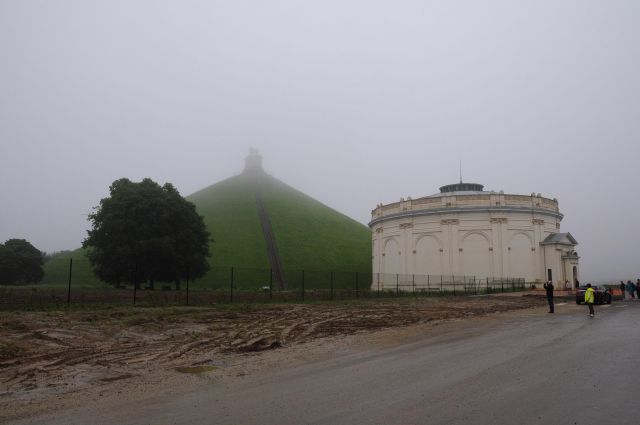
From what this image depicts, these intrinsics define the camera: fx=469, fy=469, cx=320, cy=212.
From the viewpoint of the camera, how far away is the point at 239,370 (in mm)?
10383

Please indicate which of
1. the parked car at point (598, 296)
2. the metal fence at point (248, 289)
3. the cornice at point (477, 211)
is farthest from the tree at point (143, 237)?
the parked car at point (598, 296)

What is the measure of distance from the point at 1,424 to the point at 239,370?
15.2ft

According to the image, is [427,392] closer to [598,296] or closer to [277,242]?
[598,296]

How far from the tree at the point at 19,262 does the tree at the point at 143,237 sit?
1989 centimetres

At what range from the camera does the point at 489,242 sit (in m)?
52.2

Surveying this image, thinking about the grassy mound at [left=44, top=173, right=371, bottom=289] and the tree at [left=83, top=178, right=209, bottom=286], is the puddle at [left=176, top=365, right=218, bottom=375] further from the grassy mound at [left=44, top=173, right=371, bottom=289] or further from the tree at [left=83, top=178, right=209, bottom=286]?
the grassy mound at [left=44, top=173, right=371, bottom=289]

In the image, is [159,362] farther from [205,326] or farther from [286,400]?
[205,326]

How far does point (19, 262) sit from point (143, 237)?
1023 inches

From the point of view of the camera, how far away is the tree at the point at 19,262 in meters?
60.1

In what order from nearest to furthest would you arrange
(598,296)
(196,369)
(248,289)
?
(196,369), (598,296), (248,289)

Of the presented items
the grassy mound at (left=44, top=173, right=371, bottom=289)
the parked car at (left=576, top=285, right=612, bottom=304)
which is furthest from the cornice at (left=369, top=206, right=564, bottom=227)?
the parked car at (left=576, top=285, right=612, bottom=304)

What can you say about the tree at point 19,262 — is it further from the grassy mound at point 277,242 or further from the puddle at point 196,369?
the puddle at point 196,369

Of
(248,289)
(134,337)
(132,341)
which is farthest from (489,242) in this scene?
(132,341)

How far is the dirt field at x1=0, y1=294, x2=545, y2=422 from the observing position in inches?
355
